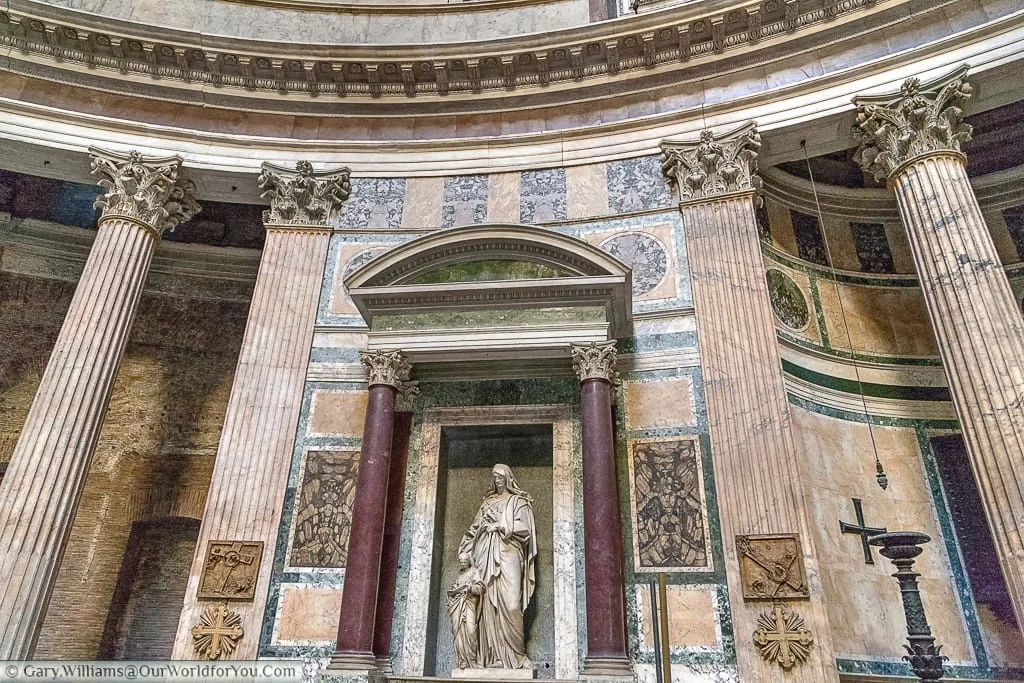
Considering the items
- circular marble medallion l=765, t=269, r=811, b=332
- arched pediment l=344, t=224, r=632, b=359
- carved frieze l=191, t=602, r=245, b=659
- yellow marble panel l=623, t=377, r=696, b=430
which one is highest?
circular marble medallion l=765, t=269, r=811, b=332

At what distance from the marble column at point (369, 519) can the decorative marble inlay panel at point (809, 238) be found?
661cm

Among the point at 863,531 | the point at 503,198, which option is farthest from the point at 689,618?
the point at 503,198

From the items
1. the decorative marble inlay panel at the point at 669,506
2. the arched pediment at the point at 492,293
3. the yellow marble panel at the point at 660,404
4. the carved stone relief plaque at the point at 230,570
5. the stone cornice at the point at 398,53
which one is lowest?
the carved stone relief plaque at the point at 230,570

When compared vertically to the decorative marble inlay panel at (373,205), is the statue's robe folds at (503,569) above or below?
below

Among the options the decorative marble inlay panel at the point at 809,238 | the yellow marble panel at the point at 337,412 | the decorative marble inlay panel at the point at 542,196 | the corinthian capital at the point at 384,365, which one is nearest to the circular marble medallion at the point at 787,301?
the decorative marble inlay panel at the point at 809,238

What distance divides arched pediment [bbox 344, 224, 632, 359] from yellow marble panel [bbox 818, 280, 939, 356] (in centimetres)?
408

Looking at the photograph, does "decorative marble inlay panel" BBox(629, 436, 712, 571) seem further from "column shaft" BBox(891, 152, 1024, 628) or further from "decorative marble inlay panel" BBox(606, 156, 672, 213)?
"decorative marble inlay panel" BBox(606, 156, 672, 213)

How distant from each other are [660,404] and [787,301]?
326 cm

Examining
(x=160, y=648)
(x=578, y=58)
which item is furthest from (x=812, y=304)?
(x=160, y=648)

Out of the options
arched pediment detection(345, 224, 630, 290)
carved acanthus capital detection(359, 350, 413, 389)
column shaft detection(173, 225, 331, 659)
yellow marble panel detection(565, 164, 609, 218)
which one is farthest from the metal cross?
column shaft detection(173, 225, 331, 659)

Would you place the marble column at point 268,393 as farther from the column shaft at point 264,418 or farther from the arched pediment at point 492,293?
the arched pediment at point 492,293

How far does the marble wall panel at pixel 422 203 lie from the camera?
1015cm

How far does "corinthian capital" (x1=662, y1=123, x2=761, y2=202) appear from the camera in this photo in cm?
Result: 926

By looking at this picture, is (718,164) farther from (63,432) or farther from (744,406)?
(63,432)
